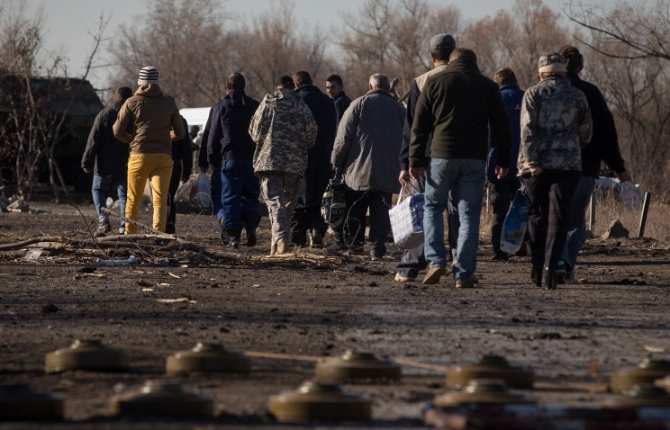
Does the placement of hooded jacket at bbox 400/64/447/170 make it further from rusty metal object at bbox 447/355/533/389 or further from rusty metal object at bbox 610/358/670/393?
rusty metal object at bbox 447/355/533/389

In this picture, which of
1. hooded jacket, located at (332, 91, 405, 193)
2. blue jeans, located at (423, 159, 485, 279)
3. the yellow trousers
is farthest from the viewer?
the yellow trousers

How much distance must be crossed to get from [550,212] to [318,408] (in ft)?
23.7

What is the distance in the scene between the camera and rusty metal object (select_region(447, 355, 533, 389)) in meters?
5.95

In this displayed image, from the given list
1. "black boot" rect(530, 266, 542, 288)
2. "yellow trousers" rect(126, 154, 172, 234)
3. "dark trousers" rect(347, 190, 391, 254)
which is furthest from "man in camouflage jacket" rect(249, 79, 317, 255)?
"black boot" rect(530, 266, 542, 288)

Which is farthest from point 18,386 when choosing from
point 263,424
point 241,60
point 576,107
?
point 241,60

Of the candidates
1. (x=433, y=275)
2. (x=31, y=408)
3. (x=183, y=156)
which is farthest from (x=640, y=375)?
(x=183, y=156)

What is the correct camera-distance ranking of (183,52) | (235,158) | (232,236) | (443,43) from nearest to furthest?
(443,43) → (235,158) → (232,236) → (183,52)

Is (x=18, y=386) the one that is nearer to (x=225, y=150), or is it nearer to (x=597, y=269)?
(x=597, y=269)

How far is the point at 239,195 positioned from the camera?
17.8 metres

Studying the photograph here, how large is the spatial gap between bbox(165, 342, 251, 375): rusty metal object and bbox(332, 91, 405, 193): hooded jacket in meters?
9.82

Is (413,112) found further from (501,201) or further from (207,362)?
(207,362)

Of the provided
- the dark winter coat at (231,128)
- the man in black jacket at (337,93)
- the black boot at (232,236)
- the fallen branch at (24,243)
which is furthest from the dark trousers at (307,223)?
the fallen branch at (24,243)

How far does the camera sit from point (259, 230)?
22.6m

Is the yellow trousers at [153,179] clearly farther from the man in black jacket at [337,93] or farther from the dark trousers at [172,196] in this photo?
the man in black jacket at [337,93]
